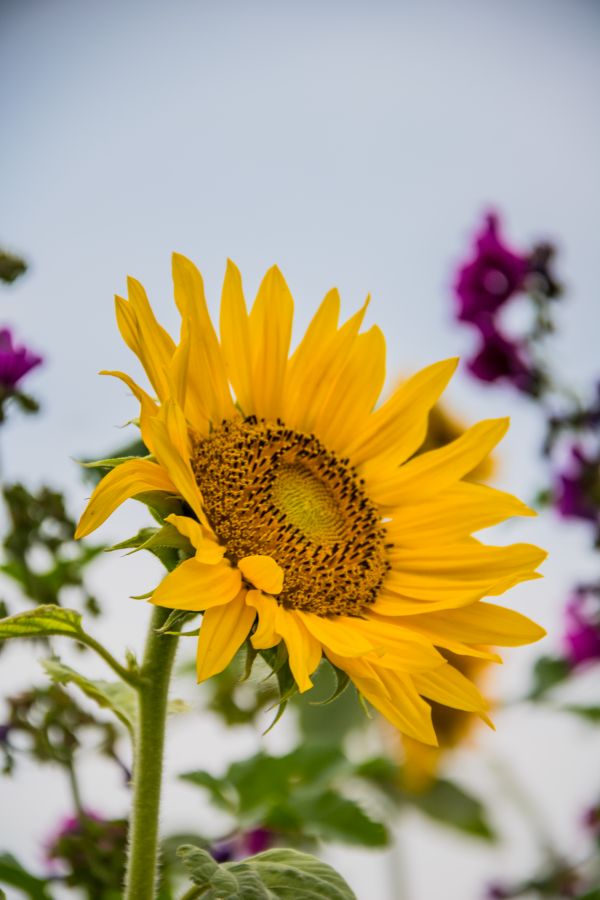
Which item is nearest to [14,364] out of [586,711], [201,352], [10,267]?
[10,267]

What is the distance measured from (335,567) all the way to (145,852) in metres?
0.36

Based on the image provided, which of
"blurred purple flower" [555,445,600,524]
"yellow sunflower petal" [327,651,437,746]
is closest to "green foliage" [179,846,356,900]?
"yellow sunflower petal" [327,651,437,746]

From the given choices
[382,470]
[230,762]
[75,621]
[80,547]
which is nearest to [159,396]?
[75,621]

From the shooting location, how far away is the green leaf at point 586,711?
91.4 inches

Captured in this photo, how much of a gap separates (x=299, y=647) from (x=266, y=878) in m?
0.21

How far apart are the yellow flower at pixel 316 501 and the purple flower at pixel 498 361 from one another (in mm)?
1046

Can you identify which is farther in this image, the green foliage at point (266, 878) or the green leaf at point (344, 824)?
the green leaf at point (344, 824)

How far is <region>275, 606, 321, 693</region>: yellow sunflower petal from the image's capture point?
2.92ft

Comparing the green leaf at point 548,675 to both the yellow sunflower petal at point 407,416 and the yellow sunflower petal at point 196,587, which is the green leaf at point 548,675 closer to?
the yellow sunflower petal at point 407,416

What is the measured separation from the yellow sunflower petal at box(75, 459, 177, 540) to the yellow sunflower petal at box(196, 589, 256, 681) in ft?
0.41

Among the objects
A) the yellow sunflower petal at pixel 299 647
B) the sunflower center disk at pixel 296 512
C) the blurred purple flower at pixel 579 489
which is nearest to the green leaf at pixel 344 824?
the sunflower center disk at pixel 296 512

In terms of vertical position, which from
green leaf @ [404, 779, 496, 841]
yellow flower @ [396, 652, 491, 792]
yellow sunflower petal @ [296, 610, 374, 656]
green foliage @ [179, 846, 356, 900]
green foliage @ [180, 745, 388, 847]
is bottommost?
green leaf @ [404, 779, 496, 841]

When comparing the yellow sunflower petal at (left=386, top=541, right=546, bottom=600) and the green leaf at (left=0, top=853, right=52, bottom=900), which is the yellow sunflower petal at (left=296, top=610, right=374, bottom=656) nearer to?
the yellow sunflower petal at (left=386, top=541, right=546, bottom=600)

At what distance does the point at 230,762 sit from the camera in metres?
1.54
